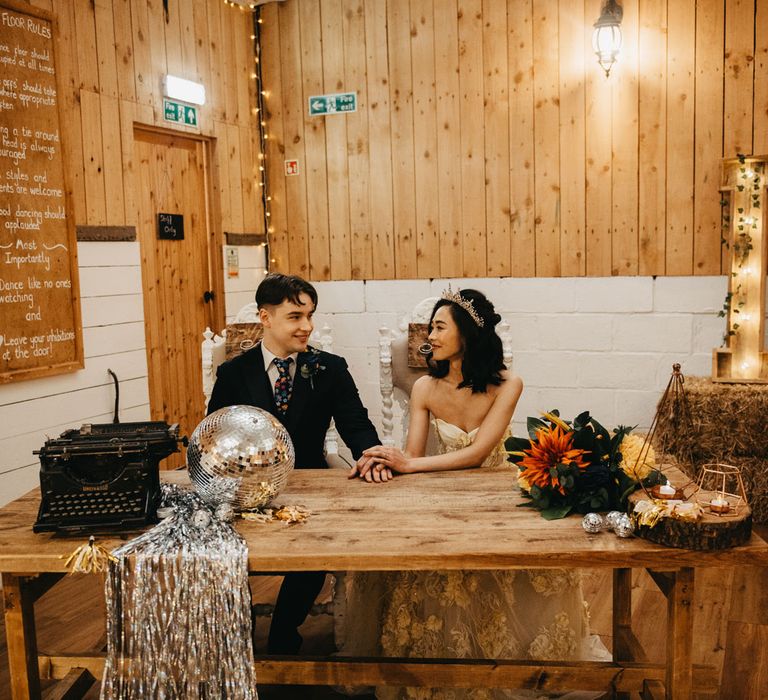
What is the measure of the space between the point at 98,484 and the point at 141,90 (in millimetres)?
3144

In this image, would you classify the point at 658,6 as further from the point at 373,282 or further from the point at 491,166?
the point at 373,282

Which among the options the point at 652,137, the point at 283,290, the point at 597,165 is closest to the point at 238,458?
the point at 283,290

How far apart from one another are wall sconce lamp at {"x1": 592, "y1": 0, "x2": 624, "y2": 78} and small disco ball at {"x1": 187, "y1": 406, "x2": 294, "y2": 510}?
11.4 ft

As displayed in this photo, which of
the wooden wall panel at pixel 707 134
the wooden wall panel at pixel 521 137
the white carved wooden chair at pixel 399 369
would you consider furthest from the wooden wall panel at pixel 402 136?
the wooden wall panel at pixel 707 134

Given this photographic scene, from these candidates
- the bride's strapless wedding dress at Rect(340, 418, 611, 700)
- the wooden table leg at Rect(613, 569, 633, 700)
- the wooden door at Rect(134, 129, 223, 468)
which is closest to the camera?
the bride's strapless wedding dress at Rect(340, 418, 611, 700)

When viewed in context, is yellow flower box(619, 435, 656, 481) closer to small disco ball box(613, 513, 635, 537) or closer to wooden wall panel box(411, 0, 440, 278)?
small disco ball box(613, 513, 635, 537)

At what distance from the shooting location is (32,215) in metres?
3.77

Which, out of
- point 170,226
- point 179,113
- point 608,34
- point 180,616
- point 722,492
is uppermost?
point 608,34

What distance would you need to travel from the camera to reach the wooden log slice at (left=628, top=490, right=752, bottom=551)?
1754 millimetres

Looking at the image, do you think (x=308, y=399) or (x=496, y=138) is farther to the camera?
(x=496, y=138)

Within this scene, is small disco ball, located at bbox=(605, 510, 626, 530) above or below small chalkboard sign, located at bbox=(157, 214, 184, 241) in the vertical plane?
below

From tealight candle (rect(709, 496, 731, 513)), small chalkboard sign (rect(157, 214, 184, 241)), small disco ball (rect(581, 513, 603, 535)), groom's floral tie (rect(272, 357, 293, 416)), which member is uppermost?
small chalkboard sign (rect(157, 214, 184, 241))

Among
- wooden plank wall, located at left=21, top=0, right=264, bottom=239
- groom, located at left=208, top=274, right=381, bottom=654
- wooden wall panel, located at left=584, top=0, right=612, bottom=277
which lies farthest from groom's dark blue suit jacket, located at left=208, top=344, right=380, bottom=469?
Result: wooden wall panel, located at left=584, top=0, right=612, bottom=277

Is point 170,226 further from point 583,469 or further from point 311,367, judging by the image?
point 583,469
